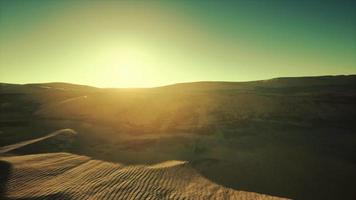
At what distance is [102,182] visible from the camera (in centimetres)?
1215

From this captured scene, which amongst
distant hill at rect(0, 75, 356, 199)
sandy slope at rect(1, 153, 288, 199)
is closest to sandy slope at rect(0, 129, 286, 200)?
sandy slope at rect(1, 153, 288, 199)

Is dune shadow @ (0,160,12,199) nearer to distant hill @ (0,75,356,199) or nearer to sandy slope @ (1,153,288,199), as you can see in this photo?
sandy slope @ (1,153,288,199)

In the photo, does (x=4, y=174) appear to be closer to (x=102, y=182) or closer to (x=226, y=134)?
(x=102, y=182)

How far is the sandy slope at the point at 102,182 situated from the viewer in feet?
35.8

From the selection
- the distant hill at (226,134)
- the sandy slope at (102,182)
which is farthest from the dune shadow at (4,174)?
the distant hill at (226,134)

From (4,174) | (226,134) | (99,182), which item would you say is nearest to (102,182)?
(99,182)

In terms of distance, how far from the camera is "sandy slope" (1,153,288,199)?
10.9m

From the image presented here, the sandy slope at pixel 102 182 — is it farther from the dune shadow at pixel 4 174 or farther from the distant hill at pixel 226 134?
the distant hill at pixel 226 134

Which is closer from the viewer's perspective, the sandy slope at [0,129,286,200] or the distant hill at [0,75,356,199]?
the sandy slope at [0,129,286,200]

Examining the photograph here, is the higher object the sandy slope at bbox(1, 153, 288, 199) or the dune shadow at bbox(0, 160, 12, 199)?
the dune shadow at bbox(0, 160, 12, 199)

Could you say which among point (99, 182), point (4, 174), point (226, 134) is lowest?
point (226, 134)

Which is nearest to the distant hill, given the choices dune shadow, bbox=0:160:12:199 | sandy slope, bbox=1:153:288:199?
sandy slope, bbox=1:153:288:199

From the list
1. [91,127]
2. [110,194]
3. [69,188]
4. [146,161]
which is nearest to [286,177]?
[146,161]

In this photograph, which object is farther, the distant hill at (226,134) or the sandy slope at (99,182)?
the distant hill at (226,134)
